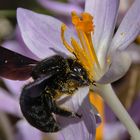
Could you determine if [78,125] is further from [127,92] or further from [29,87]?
[127,92]

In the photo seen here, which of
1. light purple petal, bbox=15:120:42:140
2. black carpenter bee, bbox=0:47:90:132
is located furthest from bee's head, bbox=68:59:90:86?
light purple petal, bbox=15:120:42:140

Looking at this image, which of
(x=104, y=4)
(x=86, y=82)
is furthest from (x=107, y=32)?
(x=86, y=82)

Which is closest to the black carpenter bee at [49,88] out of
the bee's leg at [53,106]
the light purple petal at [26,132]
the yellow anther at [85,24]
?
the bee's leg at [53,106]

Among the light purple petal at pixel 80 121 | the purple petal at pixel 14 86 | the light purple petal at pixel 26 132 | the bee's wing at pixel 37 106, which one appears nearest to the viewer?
the bee's wing at pixel 37 106

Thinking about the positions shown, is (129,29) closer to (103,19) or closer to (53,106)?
(103,19)

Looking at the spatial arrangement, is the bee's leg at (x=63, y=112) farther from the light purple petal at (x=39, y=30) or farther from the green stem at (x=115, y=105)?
the light purple petal at (x=39, y=30)

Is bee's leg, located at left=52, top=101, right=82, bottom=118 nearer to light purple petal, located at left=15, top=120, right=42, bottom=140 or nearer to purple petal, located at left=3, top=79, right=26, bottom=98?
light purple petal, located at left=15, top=120, right=42, bottom=140
